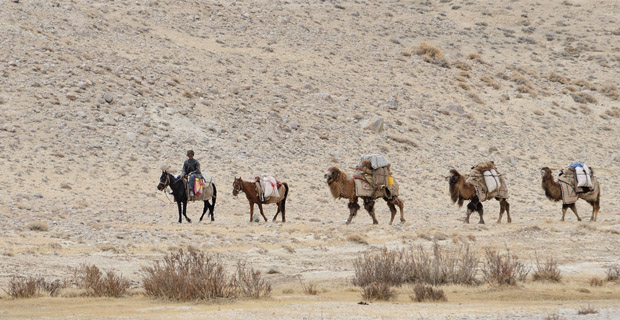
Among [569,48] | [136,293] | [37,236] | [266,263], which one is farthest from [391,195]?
[569,48]

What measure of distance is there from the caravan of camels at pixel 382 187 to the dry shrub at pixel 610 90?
88.2 feet

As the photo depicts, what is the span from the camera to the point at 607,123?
45.6 meters

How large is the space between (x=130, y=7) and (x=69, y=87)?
42.1ft

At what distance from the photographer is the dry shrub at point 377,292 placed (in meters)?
12.4

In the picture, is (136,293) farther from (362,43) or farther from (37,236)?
(362,43)

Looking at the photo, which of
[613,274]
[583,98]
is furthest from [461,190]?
[583,98]

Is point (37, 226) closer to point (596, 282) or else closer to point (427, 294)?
point (427, 294)

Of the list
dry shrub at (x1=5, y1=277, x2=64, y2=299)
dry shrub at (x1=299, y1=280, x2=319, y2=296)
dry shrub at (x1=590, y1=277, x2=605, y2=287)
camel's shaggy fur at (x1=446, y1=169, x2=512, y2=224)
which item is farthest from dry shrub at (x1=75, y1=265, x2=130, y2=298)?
camel's shaggy fur at (x1=446, y1=169, x2=512, y2=224)

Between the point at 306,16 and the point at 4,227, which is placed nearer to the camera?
the point at 4,227

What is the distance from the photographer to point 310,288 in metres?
13.0

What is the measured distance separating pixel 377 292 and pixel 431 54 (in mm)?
37686

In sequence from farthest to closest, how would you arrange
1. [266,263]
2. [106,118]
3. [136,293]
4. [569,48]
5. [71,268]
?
[569,48]
[106,118]
[266,263]
[71,268]
[136,293]

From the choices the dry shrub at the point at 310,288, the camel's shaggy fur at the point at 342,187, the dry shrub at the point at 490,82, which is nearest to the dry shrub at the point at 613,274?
the dry shrub at the point at 310,288

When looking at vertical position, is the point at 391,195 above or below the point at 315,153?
below
